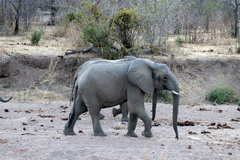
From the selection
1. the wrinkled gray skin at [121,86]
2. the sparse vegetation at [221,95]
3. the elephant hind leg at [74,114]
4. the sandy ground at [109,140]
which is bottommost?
the sparse vegetation at [221,95]

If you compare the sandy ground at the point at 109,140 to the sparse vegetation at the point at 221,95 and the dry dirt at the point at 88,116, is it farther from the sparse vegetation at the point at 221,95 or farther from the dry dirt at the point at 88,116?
the sparse vegetation at the point at 221,95

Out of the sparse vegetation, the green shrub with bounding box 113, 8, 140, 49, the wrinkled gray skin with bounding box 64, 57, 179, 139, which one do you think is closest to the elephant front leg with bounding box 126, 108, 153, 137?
the wrinkled gray skin with bounding box 64, 57, 179, 139

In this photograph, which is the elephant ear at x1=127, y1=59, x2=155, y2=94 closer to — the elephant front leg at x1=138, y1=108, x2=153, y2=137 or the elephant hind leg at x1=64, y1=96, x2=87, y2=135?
the elephant front leg at x1=138, y1=108, x2=153, y2=137

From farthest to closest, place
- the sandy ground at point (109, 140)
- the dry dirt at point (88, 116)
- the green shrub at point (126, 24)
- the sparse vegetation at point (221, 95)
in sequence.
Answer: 1. the green shrub at point (126, 24)
2. the sparse vegetation at point (221, 95)
3. the dry dirt at point (88, 116)
4. the sandy ground at point (109, 140)

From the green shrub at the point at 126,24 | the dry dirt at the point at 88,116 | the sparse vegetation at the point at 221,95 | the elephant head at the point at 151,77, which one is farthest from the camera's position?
the green shrub at the point at 126,24

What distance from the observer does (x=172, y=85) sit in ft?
19.2

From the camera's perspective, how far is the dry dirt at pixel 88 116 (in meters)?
4.82

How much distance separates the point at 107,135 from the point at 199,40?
1297 centimetres

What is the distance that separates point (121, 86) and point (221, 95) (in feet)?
22.2

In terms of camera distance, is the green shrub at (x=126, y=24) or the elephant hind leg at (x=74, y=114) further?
the green shrub at (x=126, y=24)

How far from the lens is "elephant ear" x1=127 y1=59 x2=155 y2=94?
19.2 ft

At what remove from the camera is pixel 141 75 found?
5840 millimetres

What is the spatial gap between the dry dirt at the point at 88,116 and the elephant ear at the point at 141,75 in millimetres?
971

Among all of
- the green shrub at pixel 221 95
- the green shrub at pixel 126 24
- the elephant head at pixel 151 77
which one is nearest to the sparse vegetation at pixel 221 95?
the green shrub at pixel 221 95
